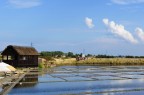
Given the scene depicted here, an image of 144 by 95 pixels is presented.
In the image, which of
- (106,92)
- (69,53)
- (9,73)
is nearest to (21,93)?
(106,92)

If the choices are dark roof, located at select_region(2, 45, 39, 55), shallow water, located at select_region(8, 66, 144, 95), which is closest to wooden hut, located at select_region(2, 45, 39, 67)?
dark roof, located at select_region(2, 45, 39, 55)

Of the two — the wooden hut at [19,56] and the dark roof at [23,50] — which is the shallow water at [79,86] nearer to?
the wooden hut at [19,56]

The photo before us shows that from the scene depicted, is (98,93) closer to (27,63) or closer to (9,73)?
(9,73)

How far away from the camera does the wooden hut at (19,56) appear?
56344mm

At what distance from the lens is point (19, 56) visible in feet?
185

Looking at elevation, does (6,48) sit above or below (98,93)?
above

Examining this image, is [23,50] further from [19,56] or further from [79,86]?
[79,86]

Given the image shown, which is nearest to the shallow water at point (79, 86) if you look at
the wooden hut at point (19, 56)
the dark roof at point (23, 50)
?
the wooden hut at point (19, 56)

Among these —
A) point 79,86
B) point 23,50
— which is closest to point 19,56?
point 23,50

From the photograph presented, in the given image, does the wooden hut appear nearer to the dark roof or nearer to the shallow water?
the dark roof

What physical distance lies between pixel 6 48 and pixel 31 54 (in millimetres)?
4550

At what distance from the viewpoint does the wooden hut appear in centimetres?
5634

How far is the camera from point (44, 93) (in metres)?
24.0

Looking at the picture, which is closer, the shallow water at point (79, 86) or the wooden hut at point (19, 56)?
the shallow water at point (79, 86)
